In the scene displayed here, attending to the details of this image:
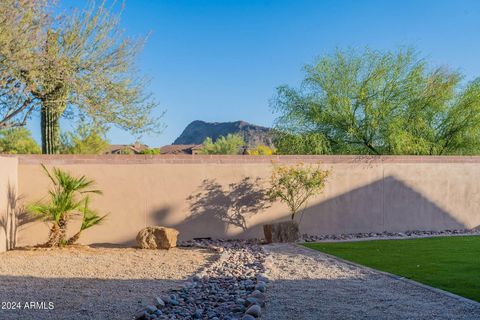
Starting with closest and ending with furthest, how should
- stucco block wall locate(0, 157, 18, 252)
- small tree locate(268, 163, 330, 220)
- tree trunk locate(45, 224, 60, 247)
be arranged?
1. stucco block wall locate(0, 157, 18, 252)
2. tree trunk locate(45, 224, 60, 247)
3. small tree locate(268, 163, 330, 220)

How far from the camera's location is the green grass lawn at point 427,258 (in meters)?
6.71

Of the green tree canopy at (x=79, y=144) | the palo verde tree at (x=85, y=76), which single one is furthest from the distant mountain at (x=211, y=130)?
the palo verde tree at (x=85, y=76)

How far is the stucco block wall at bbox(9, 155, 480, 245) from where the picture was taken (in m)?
11.4

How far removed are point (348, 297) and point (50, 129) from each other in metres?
10.3

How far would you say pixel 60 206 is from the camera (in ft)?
34.4

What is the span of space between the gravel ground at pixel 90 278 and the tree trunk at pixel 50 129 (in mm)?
3960

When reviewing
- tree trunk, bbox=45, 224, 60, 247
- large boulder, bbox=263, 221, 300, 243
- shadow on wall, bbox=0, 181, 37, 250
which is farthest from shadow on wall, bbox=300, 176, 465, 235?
shadow on wall, bbox=0, 181, 37, 250

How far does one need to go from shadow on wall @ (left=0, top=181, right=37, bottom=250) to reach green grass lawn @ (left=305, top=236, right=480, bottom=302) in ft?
20.3

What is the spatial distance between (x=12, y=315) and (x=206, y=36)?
59.0 ft

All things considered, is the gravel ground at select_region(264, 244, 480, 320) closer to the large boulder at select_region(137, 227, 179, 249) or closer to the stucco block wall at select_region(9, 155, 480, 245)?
the large boulder at select_region(137, 227, 179, 249)

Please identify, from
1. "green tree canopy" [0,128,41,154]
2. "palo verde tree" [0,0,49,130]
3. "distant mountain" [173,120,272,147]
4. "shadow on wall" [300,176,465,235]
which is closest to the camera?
"palo verde tree" [0,0,49,130]

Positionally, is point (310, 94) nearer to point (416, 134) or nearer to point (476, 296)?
point (416, 134)

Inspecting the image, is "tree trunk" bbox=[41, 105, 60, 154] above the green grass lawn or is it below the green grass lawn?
above

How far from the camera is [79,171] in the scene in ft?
37.2
